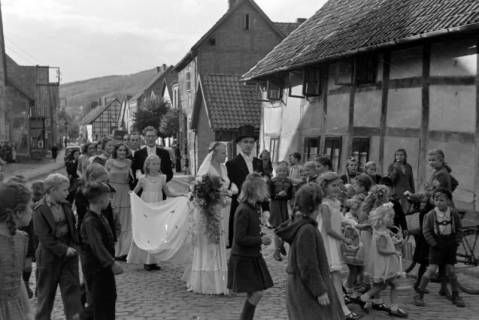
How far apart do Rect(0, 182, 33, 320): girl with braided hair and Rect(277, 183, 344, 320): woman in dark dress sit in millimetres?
2030

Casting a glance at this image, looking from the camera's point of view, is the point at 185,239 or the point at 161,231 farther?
the point at 161,231

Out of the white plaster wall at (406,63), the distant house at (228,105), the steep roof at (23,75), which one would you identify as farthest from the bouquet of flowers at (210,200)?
the steep roof at (23,75)

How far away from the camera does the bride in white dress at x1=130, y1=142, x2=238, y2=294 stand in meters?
7.79

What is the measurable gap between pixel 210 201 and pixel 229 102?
22.1m

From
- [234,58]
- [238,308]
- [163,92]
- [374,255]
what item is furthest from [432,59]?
[163,92]

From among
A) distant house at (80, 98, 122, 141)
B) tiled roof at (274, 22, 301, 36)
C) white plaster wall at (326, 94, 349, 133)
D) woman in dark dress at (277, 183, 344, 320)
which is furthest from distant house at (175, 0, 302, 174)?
distant house at (80, 98, 122, 141)

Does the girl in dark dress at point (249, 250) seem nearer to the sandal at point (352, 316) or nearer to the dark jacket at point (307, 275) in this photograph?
the dark jacket at point (307, 275)

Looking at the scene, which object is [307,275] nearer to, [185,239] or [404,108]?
[185,239]

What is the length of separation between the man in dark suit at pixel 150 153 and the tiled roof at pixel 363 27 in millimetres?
4898

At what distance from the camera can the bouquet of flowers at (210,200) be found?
25.2 feet

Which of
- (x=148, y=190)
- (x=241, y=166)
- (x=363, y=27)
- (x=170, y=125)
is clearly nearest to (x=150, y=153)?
(x=148, y=190)

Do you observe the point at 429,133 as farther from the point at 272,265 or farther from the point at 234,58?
the point at 234,58

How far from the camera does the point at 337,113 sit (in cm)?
1546

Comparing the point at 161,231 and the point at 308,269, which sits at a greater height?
the point at 308,269
